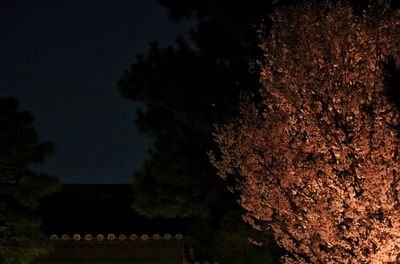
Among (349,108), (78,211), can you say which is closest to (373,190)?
(349,108)

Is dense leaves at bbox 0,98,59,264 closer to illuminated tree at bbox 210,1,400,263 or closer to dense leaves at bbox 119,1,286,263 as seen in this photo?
dense leaves at bbox 119,1,286,263

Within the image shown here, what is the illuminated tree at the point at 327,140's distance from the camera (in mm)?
9242

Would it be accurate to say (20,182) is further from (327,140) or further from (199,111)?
(327,140)

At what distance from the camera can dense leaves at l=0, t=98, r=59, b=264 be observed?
37.4 ft

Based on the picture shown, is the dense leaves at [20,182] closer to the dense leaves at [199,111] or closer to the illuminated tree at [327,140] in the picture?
the dense leaves at [199,111]

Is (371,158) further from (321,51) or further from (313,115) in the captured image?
(321,51)

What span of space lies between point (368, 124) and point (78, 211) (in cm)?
736

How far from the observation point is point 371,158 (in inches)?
366

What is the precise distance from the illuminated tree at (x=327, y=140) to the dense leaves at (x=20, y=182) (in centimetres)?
330

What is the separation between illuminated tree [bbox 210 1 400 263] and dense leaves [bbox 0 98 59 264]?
330 cm

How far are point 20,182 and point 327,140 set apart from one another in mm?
5159

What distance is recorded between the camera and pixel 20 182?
1159cm

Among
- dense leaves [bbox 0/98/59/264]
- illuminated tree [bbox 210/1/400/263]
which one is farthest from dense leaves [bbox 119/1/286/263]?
dense leaves [bbox 0/98/59/264]

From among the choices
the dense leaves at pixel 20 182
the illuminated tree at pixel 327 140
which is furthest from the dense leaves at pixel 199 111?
the dense leaves at pixel 20 182
